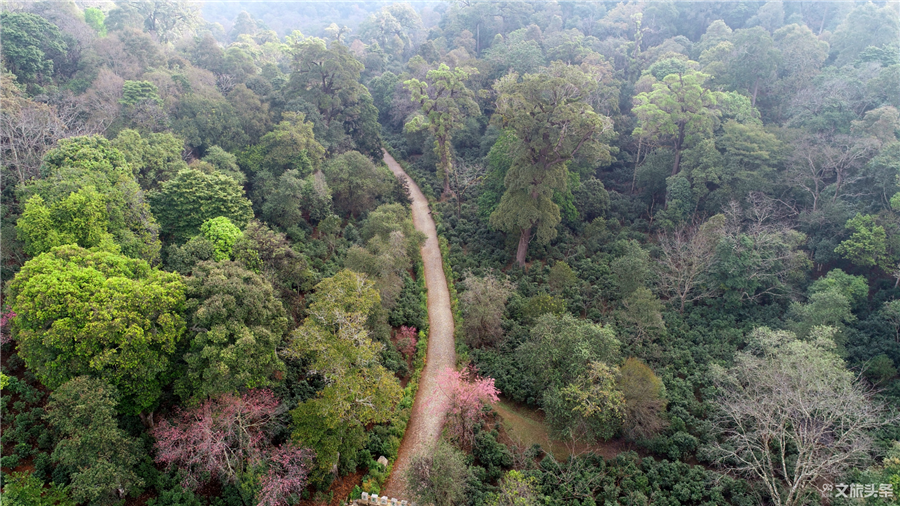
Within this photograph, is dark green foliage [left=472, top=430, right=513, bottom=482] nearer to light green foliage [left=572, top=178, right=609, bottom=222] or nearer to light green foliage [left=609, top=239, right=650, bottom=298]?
light green foliage [left=609, top=239, right=650, bottom=298]

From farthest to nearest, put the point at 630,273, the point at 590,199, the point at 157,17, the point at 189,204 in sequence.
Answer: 1. the point at 157,17
2. the point at 590,199
3. the point at 630,273
4. the point at 189,204

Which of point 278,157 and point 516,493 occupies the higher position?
point 278,157

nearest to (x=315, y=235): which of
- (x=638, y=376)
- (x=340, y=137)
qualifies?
(x=340, y=137)

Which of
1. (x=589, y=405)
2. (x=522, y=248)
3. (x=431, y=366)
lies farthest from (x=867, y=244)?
(x=431, y=366)

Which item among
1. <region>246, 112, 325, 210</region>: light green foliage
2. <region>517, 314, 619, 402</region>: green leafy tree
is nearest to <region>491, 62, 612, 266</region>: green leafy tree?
<region>517, 314, 619, 402</region>: green leafy tree

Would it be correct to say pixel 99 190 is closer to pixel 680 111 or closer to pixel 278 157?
pixel 278 157
